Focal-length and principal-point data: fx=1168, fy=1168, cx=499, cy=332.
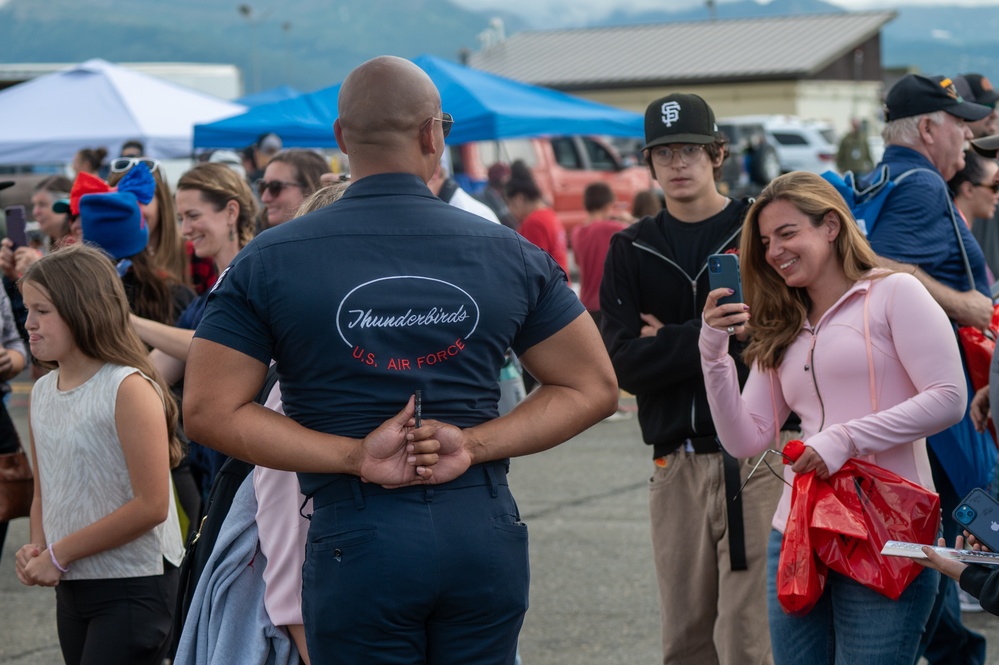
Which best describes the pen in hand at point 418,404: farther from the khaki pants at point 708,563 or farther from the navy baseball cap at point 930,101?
the navy baseball cap at point 930,101

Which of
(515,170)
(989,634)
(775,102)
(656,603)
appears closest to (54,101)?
(515,170)

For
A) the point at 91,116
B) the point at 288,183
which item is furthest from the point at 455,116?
the point at 288,183

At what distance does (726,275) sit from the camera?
3.15 metres

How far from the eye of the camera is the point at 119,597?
3566mm

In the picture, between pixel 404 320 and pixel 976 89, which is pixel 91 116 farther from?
pixel 404 320

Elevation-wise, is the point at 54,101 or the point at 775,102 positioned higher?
the point at 54,101

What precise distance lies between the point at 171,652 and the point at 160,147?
1200 centimetres

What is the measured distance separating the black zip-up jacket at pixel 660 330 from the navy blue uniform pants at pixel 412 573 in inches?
61.8

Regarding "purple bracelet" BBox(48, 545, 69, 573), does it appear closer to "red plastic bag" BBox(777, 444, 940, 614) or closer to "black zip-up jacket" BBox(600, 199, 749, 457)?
"black zip-up jacket" BBox(600, 199, 749, 457)

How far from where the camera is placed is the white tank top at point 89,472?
3.54 meters

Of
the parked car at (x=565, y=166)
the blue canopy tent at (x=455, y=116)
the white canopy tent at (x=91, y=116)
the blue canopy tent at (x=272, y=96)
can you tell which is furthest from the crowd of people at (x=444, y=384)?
the parked car at (x=565, y=166)

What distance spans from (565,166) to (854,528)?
749 inches

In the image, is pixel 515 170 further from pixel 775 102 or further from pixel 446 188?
pixel 775 102

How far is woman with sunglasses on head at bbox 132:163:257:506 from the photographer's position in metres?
4.48
